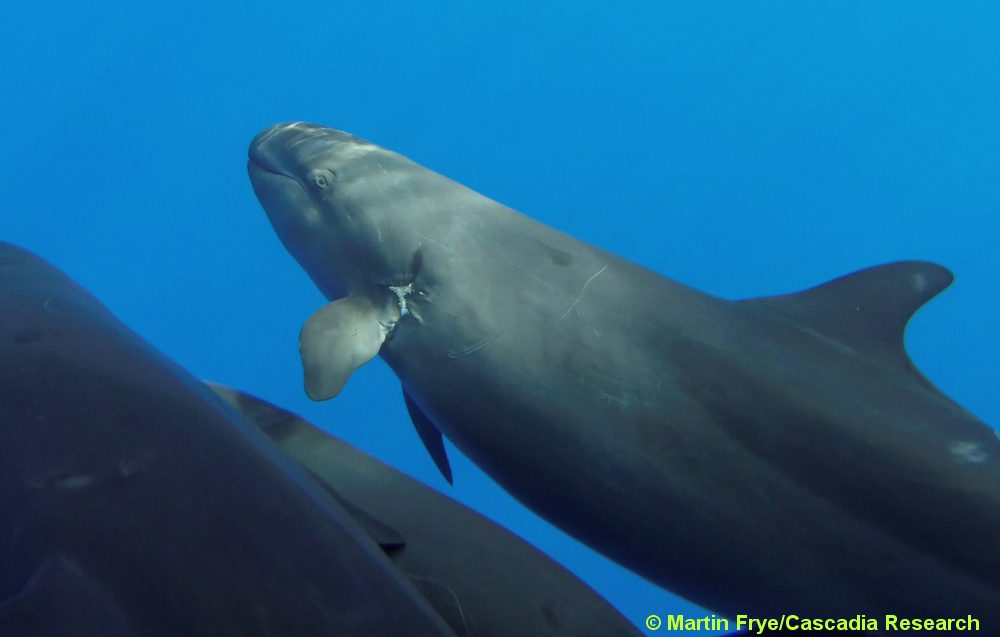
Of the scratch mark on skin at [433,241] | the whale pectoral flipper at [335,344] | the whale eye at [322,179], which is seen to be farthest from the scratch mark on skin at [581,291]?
the whale eye at [322,179]

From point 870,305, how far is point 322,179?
3689mm

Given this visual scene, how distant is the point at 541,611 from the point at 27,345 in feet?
8.68

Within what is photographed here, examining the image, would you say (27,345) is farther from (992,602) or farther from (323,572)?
(992,602)

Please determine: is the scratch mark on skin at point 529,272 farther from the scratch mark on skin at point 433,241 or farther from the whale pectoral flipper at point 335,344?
the whale pectoral flipper at point 335,344

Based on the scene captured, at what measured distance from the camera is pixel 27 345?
3451 mm

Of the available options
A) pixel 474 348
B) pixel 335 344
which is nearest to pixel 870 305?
pixel 474 348

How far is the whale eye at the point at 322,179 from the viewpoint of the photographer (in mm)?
6105

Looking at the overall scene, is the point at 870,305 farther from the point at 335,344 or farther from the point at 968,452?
the point at 335,344

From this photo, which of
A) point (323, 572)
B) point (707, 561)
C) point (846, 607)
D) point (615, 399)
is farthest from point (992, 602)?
point (323, 572)

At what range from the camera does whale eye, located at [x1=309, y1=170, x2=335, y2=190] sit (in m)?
6.11

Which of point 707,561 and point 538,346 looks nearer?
point 707,561

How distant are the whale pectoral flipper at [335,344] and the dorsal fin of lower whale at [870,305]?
2.33m

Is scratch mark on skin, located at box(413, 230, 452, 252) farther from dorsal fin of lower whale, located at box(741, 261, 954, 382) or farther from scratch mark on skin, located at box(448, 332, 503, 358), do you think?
dorsal fin of lower whale, located at box(741, 261, 954, 382)

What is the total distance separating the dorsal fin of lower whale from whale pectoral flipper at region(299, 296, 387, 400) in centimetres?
233
